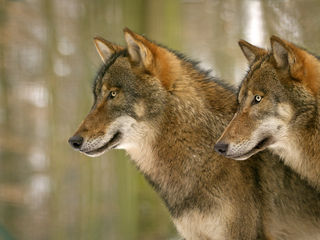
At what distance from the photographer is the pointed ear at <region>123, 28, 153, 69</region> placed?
301 centimetres

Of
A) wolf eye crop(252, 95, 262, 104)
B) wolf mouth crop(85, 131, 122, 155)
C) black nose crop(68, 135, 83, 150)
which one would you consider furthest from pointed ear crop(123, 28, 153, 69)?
wolf eye crop(252, 95, 262, 104)

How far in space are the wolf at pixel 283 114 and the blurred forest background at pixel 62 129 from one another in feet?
7.28

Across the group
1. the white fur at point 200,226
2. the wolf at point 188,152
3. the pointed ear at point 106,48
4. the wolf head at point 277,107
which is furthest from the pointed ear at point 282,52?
the pointed ear at point 106,48

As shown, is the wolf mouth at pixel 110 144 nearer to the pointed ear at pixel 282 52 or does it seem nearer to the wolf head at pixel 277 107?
the wolf head at pixel 277 107

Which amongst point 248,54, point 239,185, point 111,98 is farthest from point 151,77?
point 239,185

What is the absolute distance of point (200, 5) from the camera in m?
5.91

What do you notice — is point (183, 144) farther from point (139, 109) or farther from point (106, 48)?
point (106, 48)

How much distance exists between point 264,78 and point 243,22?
10.7 feet

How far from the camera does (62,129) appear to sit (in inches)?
185

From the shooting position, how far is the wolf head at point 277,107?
2674 millimetres

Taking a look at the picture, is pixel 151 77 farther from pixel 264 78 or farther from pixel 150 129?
pixel 264 78

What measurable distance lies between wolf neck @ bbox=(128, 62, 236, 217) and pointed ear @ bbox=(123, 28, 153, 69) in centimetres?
26

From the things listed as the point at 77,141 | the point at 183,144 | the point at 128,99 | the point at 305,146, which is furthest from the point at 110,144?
the point at 305,146

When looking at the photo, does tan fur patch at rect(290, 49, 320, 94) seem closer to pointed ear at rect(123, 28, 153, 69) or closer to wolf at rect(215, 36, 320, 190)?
wolf at rect(215, 36, 320, 190)
